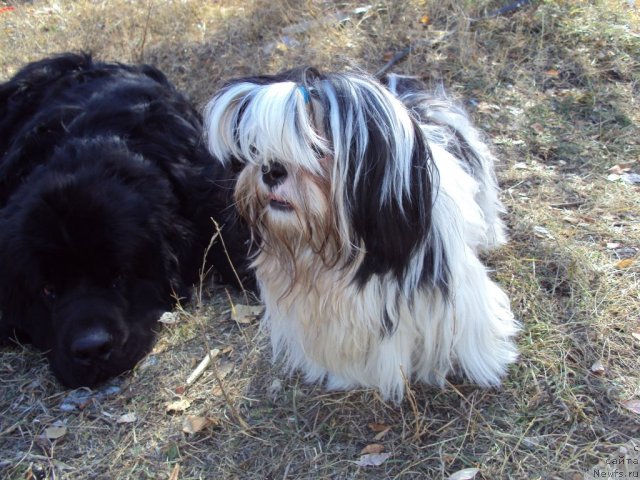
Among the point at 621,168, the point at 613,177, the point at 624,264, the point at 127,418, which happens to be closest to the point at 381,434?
the point at 127,418

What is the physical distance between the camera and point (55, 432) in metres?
2.90

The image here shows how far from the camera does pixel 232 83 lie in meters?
2.22

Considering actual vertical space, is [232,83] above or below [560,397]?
above

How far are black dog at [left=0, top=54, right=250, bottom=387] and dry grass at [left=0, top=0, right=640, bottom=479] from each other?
0.20m

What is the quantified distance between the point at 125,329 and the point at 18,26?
4.92m

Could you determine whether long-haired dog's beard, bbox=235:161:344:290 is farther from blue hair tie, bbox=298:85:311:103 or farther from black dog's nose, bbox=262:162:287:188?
blue hair tie, bbox=298:85:311:103

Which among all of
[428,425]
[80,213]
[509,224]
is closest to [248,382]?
[428,425]

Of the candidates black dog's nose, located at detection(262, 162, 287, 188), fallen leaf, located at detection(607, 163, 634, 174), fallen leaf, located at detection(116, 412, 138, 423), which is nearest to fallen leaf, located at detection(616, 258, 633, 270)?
fallen leaf, located at detection(607, 163, 634, 174)

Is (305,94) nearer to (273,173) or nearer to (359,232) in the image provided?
(273,173)

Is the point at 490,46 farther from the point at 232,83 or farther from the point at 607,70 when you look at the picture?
the point at 232,83

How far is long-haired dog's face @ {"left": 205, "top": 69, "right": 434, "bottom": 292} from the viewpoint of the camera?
201 centimetres

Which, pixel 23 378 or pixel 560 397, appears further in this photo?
pixel 23 378

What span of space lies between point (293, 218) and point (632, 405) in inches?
60.7

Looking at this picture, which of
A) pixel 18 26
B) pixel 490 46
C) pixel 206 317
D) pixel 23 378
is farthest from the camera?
pixel 18 26
